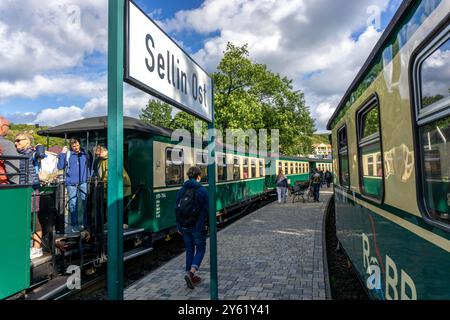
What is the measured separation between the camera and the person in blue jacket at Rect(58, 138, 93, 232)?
18.8ft

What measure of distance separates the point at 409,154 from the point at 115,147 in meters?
1.85

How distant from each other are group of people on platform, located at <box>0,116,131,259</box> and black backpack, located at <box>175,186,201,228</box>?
1.73 metres

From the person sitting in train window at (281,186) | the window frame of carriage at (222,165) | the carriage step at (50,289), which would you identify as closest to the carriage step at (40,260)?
the carriage step at (50,289)

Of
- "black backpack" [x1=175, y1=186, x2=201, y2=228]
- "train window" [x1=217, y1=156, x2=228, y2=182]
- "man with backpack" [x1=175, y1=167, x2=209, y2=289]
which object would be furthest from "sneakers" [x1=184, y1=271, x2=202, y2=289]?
"train window" [x1=217, y1=156, x2=228, y2=182]

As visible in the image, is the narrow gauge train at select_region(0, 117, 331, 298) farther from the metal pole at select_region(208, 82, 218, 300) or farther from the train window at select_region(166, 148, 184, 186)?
the metal pole at select_region(208, 82, 218, 300)

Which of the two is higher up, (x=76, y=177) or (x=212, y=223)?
(x=76, y=177)

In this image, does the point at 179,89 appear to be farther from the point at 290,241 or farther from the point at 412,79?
the point at 290,241

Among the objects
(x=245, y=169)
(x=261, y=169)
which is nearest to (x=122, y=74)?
(x=245, y=169)

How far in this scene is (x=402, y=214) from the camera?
8.12ft

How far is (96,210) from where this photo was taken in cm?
570

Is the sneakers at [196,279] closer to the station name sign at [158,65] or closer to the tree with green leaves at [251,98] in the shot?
the station name sign at [158,65]

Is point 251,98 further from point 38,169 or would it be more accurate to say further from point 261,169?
point 38,169

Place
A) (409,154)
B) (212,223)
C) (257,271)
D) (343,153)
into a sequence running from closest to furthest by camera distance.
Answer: (409,154) → (212,223) → (343,153) → (257,271)
